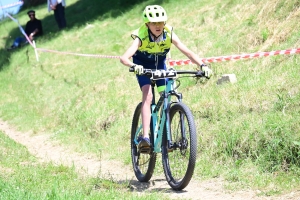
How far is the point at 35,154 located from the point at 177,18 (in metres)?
6.87

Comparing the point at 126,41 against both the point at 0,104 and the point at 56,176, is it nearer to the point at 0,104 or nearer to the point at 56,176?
the point at 0,104

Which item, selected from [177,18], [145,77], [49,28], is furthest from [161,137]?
[49,28]

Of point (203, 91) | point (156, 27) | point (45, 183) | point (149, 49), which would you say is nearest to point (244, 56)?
point (203, 91)

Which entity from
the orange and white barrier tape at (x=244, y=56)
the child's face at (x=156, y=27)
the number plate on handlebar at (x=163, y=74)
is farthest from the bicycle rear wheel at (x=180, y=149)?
the orange and white barrier tape at (x=244, y=56)

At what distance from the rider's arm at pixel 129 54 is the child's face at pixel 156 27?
21 cm

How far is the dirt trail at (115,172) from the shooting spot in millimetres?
6559

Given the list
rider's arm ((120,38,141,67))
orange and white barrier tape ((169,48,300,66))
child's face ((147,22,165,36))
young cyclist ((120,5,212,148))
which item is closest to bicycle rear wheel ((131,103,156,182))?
young cyclist ((120,5,212,148))

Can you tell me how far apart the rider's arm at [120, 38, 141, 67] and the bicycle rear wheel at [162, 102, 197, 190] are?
71 cm

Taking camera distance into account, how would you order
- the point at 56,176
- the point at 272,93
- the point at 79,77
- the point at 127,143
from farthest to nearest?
the point at 79,77 < the point at 127,143 < the point at 272,93 < the point at 56,176

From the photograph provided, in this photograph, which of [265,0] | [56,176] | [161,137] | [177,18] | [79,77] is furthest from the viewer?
[177,18]

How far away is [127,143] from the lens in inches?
378

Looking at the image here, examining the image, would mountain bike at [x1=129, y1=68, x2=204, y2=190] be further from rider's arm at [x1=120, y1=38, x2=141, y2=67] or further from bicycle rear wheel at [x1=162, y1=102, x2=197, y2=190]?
rider's arm at [x1=120, y1=38, x2=141, y2=67]

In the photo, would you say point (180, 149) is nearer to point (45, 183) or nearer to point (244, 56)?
point (45, 183)

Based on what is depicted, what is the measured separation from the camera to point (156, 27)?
22.5 feet
